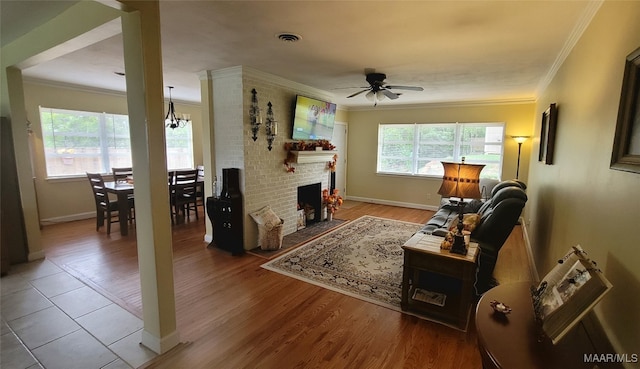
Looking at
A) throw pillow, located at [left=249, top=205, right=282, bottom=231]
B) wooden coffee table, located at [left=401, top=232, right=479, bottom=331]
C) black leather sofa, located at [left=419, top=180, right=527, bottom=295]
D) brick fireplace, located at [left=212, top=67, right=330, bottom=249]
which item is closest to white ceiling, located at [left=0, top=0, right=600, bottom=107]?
brick fireplace, located at [left=212, top=67, right=330, bottom=249]

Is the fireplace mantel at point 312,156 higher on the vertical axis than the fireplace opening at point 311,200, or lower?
higher

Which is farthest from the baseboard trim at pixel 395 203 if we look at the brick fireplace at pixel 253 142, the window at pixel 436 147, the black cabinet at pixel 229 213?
the black cabinet at pixel 229 213

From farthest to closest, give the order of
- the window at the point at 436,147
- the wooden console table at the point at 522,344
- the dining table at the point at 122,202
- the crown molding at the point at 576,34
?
the window at the point at 436,147
the dining table at the point at 122,202
the crown molding at the point at 576,34
the wooden console table at the point at 522,344

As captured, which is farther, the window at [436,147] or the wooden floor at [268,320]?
the window at [436,147]

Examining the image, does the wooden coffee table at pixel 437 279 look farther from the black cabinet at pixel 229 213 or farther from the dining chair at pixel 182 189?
the dining chair at pixel 182 189

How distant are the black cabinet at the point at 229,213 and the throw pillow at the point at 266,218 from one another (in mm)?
214

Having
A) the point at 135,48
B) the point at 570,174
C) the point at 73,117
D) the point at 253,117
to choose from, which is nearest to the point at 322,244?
the point at 253,117

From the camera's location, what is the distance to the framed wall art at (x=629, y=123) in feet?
3.90

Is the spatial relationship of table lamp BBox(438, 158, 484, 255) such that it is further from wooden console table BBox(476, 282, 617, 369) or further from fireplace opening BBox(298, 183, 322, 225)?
fireplace opening BBox(298, 183, 322, 225)

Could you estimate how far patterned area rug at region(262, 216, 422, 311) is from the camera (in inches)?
118

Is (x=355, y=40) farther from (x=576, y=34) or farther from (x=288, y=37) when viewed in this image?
(x=576, y=34)

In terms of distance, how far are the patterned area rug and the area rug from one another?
0.14 metres

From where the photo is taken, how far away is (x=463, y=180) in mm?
2650

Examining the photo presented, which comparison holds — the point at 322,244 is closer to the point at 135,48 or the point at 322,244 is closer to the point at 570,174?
the point at 570,174
